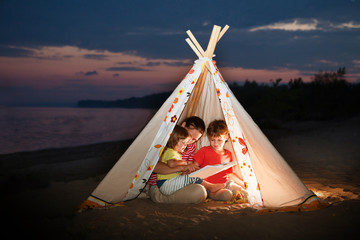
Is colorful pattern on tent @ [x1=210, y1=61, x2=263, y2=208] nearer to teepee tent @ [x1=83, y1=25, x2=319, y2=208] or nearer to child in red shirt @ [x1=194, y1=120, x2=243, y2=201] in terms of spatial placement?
teepee tent @ [x1=83, y1=25, x2=319, y2=208]

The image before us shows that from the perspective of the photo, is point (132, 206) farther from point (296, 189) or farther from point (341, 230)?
point (341, 230)

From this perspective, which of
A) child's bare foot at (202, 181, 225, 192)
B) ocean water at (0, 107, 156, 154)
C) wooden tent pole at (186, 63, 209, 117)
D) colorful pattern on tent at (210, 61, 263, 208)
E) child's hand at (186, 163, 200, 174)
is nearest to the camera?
colorful pattern on tent at (210, 61, 263, 208)

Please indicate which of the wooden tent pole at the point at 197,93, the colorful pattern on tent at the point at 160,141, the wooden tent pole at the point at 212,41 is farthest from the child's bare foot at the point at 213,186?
the wooden tent pole at the point at 212,41

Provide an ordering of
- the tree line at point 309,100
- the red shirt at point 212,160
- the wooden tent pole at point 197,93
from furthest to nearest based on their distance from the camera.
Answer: the tree line at point 309,100 < the wooden tent pole at point 197,93 < the red shirt at point 212,160

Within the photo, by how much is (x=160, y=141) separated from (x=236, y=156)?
90 centimetres

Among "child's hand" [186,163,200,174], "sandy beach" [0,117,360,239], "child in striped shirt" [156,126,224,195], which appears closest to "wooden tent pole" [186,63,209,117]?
"child in striped shirt" [156,126,224,195]

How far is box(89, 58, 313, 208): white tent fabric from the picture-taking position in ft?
11.5

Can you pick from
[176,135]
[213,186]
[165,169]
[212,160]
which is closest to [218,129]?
[212,160]

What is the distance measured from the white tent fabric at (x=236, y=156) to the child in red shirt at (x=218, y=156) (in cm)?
31

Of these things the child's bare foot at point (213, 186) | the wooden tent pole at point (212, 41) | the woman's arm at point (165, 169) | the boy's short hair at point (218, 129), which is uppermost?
the wooden tent pole at point (212, 41)

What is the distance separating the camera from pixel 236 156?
3678 mm

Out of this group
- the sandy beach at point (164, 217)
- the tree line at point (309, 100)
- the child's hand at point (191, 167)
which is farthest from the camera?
the tree line at point (309, 100)

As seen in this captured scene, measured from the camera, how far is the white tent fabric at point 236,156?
3514 mm

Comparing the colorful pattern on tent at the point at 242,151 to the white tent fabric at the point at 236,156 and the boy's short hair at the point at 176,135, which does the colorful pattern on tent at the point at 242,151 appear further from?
the boy's short hair at the point at 176,135
